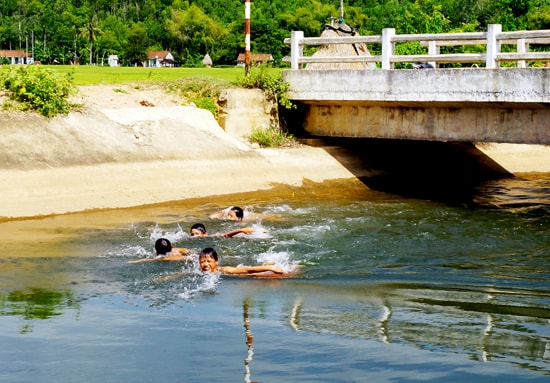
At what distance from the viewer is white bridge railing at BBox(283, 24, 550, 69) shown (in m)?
22.8

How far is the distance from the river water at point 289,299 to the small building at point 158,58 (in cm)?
7071

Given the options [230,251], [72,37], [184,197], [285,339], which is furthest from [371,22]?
[285,339]

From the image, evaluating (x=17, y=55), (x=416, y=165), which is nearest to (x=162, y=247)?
(x=416, y=165)

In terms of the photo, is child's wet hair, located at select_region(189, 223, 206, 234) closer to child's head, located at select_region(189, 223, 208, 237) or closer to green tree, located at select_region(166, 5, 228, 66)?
child's head, located at select_region(189, 223, 208, 237)

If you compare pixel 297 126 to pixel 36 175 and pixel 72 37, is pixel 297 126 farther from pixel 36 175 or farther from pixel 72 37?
pixel 72 37

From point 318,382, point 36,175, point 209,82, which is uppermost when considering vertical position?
point 209,82

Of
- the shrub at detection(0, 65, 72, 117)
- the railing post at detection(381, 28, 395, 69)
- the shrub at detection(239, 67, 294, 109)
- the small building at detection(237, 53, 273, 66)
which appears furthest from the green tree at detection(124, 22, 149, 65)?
the railing post at detection(381, 28, 395, 69)

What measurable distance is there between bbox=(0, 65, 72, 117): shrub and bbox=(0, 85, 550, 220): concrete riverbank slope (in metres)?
0.31

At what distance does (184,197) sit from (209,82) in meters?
5.71

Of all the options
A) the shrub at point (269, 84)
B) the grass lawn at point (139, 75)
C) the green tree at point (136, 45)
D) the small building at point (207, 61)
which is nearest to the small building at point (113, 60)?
the green tree at point (136, 45)

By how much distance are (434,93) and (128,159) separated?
7.15 m

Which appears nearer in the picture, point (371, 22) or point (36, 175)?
point (36, 175)

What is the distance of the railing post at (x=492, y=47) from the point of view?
76.0 ft

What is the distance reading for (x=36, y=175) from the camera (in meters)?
22.6
